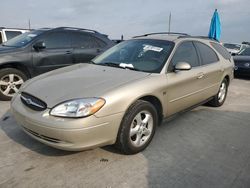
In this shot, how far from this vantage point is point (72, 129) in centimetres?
265

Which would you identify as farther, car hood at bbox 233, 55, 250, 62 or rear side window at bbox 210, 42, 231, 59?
car hood at bbox 233, 55, 250, 62

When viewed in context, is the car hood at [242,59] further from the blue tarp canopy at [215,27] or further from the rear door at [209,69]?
the rear door at [209,69]

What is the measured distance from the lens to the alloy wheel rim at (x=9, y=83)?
538cm

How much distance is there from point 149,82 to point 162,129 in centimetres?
114

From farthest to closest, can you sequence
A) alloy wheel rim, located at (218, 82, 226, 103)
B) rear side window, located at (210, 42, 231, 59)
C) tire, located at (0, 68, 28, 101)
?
alloy wheel rim, located at (218, 82, 226, 103), tire, located at (0, 68, 28, 101), rear side window, located at (210, 42, 231, 59)

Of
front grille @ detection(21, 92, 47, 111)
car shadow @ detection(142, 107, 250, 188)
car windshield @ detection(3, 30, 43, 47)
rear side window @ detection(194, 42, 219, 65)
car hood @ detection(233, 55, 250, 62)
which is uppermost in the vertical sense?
car windshield @ detection(3, 30, 43, 47)

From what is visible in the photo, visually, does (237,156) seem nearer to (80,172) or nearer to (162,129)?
(162,129)

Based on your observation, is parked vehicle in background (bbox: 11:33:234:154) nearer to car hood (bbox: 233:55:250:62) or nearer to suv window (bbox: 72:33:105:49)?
suv window (bbox: 72:33:105:49)

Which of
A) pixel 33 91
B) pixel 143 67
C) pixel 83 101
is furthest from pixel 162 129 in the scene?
pixel 33 91

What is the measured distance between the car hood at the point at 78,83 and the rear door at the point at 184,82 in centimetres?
52

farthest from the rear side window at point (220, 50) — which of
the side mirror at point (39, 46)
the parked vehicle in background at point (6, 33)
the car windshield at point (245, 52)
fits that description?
the parked vehicle in background at point (6, 33)

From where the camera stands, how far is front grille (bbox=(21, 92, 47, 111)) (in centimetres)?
286

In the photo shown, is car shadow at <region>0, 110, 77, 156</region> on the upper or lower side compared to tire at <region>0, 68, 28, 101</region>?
lower

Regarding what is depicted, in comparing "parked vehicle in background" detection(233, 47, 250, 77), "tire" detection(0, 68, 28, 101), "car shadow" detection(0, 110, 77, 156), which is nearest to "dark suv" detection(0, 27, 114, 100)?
"tire" detection(0, 68, 28, 101)
